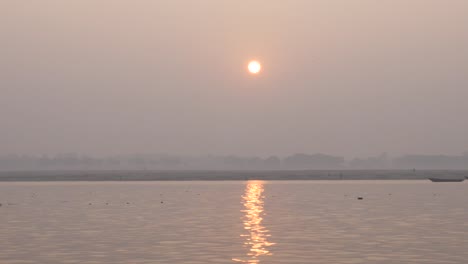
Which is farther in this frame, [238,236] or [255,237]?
[238,236]

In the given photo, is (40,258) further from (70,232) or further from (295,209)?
(295,209)

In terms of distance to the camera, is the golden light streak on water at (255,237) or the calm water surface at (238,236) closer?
the calm water surface at (238,236)

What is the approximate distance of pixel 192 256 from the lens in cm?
4403

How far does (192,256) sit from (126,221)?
29080mm

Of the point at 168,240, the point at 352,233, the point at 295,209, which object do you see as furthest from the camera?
the point at 295,209

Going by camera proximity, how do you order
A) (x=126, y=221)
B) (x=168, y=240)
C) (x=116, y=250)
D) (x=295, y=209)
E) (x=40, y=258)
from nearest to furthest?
(x=40, y=258) < (x=116, y=250) < (x=168, y=240) < (x=126, y=221) < (x=295, y=209)

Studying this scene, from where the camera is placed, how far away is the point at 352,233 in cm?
5747

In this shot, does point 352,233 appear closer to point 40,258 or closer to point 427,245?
point 427,245

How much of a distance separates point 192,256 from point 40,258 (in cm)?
807

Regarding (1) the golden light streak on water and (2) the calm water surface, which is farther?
(1) the golden light streak on water

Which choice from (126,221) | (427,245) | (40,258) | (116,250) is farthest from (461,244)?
(126,221)

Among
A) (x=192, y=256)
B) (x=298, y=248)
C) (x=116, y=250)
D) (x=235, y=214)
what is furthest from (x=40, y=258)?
(x=235, y=214)

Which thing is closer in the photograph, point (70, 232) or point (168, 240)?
point (168, 240)

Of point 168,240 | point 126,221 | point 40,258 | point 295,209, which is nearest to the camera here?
point 40,258
